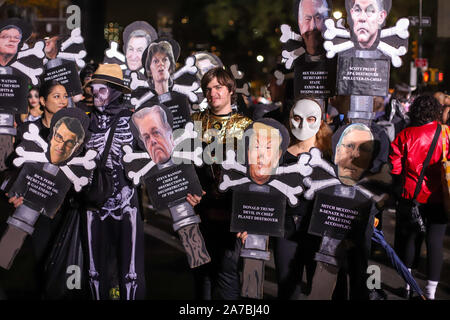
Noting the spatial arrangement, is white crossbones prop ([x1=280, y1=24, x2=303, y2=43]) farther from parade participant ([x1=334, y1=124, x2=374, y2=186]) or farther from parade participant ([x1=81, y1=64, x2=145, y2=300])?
parade participant ([x1=81, y1=64, x2=145, y2=300])

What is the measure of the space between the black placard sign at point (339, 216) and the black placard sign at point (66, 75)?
6.77ft

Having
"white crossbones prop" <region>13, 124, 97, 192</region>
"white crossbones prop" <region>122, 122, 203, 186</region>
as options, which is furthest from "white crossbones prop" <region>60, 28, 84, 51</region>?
"white crossbones prop" <region>122, 122, 203, 186</region>

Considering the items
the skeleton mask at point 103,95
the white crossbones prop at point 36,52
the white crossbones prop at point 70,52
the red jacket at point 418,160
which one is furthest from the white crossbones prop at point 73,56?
the red jacket at point 418,160

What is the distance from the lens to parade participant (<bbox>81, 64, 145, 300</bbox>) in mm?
5309

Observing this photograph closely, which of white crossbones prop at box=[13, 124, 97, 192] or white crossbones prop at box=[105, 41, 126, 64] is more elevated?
white crossbones prop at box=[105, 41, 126, 64]

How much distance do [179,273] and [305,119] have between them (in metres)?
2.96

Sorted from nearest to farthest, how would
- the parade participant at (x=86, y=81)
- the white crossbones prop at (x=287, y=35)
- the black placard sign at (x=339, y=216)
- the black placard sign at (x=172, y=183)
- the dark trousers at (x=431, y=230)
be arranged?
the black placard sign at (x=339, y=216), the white crossbones prop at (x=287, y=35), the black placard sign at (x=172, y=183), the parade participant at (x=86, y=81), the dark trousers at (x=431, y=230)

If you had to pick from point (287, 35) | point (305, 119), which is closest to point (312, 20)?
point (287, 35)

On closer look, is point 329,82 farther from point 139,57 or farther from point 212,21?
point 212,21

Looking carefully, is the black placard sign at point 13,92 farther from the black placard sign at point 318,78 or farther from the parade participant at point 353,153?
the parade participant at point 353,153

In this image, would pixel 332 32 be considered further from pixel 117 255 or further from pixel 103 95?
pixel 117 255

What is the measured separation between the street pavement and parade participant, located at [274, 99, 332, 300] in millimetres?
210

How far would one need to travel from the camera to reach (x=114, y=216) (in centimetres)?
540

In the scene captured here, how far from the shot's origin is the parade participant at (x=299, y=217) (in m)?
5.00
